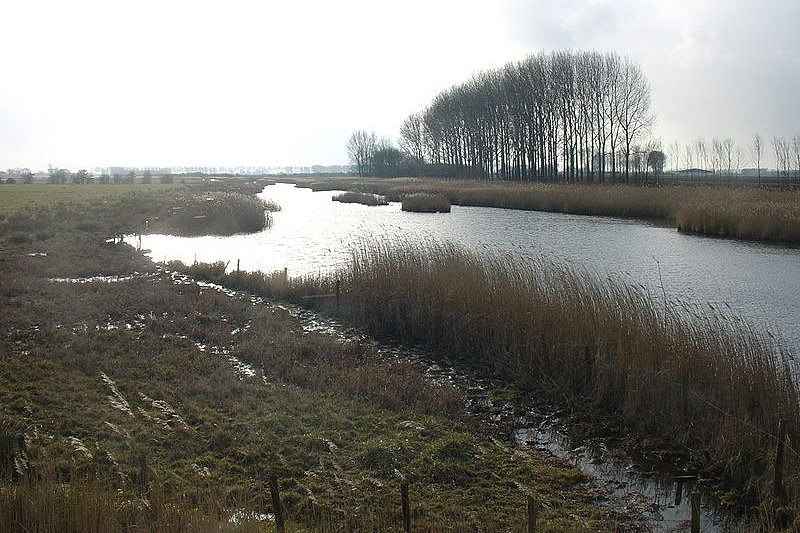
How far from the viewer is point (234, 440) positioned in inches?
256

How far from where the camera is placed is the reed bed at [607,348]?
22.2 feet

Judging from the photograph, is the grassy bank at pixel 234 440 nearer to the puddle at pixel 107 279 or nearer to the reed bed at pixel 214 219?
the puddle at pixel 107 279

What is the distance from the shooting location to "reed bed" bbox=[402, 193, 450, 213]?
4041cm

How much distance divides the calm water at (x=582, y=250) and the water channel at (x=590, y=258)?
37 mm

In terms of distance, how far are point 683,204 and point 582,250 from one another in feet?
35.9

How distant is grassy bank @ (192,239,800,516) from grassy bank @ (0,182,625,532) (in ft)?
4.46

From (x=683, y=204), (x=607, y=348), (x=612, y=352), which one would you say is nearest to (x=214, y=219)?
(x=683, y=204)

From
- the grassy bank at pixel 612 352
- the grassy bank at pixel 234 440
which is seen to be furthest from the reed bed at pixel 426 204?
the grassy bank at pixel 234 440

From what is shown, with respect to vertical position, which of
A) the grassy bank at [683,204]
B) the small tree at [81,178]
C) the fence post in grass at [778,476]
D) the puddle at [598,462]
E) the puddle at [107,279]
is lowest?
the puddle at [598,462]

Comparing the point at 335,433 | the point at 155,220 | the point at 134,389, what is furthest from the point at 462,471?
the point at 155,220

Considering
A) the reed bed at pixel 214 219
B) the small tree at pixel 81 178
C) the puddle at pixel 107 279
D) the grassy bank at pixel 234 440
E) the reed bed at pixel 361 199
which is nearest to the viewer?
the grassy bank at pixel 234 440

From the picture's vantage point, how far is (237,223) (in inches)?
1254

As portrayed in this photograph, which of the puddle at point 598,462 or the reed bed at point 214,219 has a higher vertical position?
the reed bed at point 214,219

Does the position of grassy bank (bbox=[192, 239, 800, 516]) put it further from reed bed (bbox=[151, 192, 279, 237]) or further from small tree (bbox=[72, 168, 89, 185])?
small tree (bbox=[72, 168, 89, 185])
